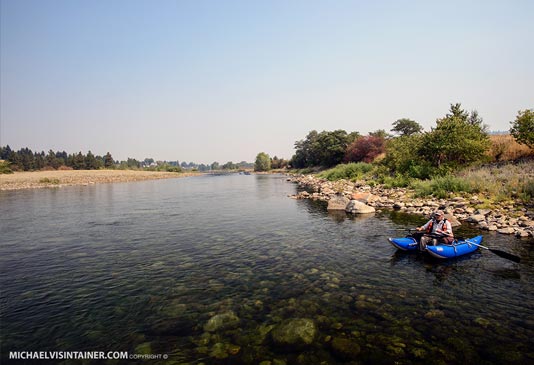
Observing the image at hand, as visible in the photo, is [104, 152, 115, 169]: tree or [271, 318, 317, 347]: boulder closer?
[271, 318, 317, 347]: boulder

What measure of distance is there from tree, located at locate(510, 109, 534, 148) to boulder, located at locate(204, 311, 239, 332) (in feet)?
104

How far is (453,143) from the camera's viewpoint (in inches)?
1217

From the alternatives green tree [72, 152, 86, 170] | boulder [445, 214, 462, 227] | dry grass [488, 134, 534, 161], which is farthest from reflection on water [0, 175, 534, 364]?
green tree [72, 152, 86, 170]

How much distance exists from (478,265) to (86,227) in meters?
24.0

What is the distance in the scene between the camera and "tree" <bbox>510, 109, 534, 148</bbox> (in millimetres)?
26078

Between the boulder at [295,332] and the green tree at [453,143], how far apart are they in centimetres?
3078

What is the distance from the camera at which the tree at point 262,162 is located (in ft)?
536

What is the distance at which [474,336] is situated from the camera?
23.7ft

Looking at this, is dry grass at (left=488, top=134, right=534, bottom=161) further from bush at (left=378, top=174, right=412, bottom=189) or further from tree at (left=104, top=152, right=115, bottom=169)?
tree at (left=104, top=152, right=115, bottom=169)

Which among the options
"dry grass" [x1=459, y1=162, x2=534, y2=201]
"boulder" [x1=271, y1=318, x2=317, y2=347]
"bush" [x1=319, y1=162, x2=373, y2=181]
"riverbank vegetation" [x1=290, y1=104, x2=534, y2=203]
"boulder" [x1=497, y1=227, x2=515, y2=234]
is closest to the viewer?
"boulder" [x1=271, y1=318, x2=317, y2=347]

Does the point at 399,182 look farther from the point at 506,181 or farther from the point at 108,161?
the point at 108,161

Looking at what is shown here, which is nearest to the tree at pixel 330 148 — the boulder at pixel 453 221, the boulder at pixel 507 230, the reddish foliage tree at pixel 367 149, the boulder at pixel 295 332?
the reddish foliage tree at pixel 367 149

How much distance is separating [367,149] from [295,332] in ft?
205

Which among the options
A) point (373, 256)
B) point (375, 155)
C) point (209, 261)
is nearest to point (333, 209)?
point (373, 256)
